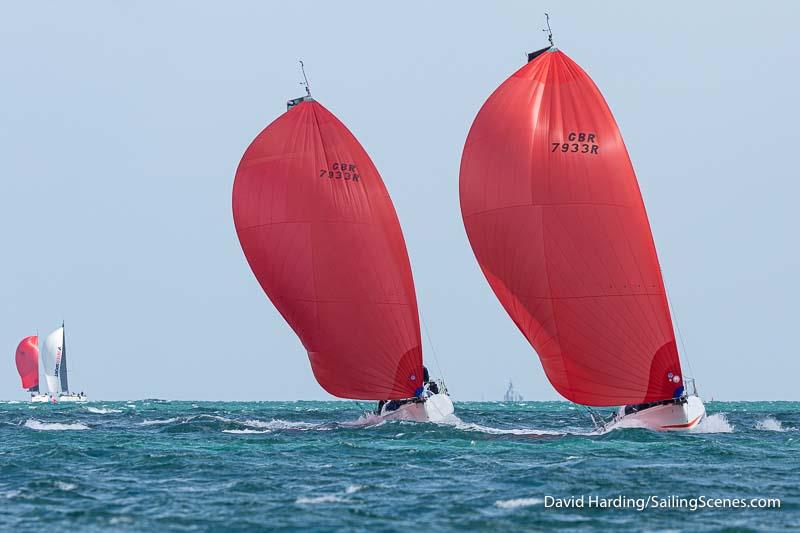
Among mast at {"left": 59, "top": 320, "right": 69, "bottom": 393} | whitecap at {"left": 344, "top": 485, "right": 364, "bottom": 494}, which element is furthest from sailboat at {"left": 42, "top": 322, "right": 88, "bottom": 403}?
whitecap at {"left": 344, "top": 485, "right": 364, "bottom": 494}

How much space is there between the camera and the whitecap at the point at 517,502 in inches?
1014

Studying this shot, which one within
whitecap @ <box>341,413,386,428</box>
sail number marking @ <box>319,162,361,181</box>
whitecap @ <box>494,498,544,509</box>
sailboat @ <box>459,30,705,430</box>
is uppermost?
sail number marking @ <box>319,162,361,181</box>

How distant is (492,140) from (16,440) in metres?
21.6

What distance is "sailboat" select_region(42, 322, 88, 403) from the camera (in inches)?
7062

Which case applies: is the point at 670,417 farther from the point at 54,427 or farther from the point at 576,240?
the point at 54,427

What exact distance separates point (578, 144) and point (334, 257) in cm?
1220

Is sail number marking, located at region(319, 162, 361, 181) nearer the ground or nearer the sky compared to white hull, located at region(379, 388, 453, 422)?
nearer the sky

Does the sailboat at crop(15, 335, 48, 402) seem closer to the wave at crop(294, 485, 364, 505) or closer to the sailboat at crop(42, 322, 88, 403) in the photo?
the sailboat at crop(42, 322, 88, 403)

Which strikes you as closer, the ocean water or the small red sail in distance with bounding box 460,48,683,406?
the ocean water

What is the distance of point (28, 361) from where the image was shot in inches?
7352

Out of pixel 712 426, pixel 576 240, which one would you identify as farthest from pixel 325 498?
pixel 712 426

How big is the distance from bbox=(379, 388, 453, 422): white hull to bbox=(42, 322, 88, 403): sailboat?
138 metres

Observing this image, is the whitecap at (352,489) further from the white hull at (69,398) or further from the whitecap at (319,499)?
the white hull at (69,398)

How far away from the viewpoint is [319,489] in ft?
94.5
